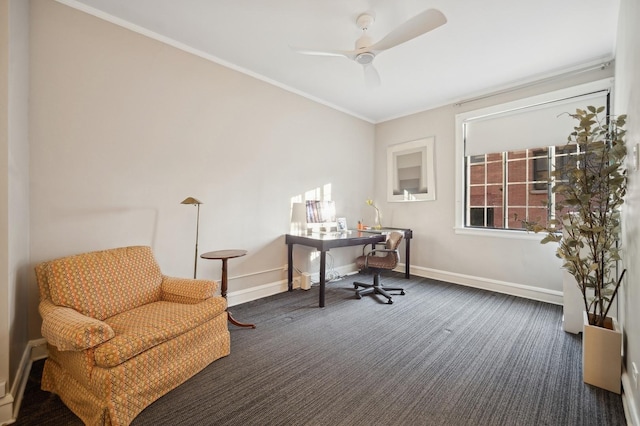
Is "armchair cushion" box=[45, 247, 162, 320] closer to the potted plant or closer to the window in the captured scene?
the potted plant

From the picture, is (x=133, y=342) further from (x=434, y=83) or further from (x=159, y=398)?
(x=434, y=83)

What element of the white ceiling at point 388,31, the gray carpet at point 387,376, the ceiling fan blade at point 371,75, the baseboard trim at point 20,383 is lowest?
the gray carpet at point 387,376

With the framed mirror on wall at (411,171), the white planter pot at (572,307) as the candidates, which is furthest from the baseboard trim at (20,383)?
the framed mirror on wall at (411,171)

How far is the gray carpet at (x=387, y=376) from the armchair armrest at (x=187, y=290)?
505 millimetres

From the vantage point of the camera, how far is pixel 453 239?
13.7 ft

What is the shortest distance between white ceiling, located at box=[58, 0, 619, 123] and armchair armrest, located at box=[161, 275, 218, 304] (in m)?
2.26

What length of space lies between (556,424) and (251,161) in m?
3.35

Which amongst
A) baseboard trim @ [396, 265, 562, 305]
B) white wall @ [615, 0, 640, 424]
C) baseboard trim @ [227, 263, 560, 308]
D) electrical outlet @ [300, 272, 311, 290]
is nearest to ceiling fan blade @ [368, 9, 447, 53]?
white wall @ [615, 0, 640, 424]

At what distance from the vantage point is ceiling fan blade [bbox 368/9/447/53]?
6.22ft

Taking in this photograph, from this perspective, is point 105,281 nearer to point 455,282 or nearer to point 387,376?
point 387,376

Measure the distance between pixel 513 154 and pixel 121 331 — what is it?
4775 mm

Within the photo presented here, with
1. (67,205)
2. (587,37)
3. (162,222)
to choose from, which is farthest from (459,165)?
(67,205)

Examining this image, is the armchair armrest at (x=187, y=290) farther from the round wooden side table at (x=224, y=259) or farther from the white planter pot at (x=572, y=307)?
the white planter pot at (x=572, y=307)

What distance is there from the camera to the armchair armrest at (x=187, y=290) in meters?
2.04
